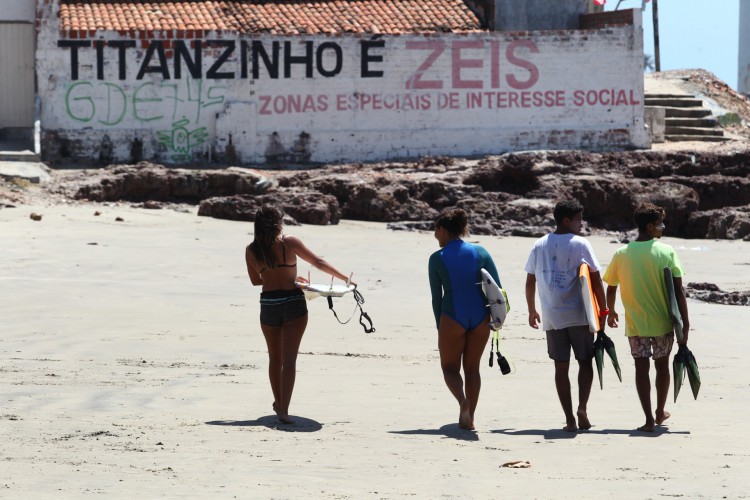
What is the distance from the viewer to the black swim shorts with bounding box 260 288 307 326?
7777mm

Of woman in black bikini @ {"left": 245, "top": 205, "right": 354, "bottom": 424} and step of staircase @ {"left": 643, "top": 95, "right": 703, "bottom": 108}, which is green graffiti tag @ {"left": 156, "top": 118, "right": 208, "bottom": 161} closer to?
step of staircase @ {"left": 643, "top": 95, "right": 703, "bottom": 108}

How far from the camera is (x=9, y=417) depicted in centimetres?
732

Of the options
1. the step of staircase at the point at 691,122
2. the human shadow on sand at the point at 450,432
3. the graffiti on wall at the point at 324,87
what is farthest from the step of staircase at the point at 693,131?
the human shadow on sand at the point at 450,432

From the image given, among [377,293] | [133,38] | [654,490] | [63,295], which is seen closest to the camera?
[654,490]

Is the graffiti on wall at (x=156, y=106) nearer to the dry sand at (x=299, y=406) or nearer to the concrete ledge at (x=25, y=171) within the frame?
the concrete ledge at (x=25, y=171)

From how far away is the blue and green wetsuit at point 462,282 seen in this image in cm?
755

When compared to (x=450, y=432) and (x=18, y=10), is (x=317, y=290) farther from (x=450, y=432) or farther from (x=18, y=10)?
(x=18, y=10)

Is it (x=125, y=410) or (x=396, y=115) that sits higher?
(x=396, y=115)

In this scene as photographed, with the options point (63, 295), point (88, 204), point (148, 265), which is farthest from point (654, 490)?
point (88, 204)

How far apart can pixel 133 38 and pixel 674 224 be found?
1220 cm

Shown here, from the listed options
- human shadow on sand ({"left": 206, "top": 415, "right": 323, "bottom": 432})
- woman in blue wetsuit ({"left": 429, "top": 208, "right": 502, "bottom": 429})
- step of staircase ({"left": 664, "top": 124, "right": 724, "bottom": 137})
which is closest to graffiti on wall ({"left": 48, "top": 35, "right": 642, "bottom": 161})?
step of staircase ({"left": 664, "top": 124, "right": 724, "bottom": 137})

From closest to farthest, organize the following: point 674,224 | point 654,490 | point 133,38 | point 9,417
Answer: point 654,490
point 9,417
point 674,224
point 133,38

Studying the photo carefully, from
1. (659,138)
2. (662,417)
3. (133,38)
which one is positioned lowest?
(662,417)

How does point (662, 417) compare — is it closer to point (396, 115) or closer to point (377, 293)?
point (377, 293)
